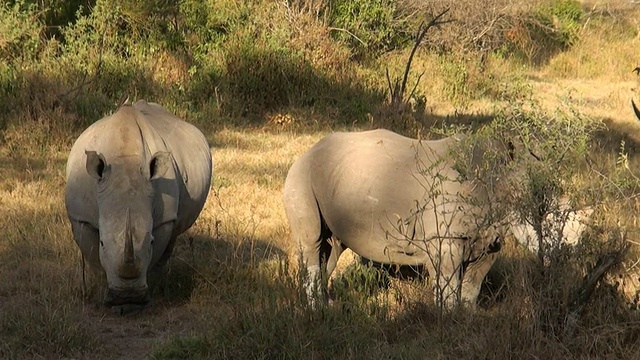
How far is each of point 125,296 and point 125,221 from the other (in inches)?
19.8

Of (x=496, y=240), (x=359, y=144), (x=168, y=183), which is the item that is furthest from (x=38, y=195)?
(x=496, y=240)

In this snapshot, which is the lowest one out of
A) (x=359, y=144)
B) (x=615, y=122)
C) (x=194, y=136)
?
(x=615, y=122)

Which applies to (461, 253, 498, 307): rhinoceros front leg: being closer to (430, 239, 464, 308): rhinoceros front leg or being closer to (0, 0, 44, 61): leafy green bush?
(430, 239, 464, 308): rhinoceros front leg

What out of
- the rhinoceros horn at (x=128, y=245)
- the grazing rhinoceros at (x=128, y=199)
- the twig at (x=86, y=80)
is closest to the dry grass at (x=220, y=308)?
the grazing rhinoceros at (x=128, y=199)

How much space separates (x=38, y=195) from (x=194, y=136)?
215 cm

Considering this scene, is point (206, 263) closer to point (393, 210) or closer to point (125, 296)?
point (125, 296)

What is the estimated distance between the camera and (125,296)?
655 centimetres

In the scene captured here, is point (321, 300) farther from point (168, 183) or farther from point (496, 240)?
point (168, 183)

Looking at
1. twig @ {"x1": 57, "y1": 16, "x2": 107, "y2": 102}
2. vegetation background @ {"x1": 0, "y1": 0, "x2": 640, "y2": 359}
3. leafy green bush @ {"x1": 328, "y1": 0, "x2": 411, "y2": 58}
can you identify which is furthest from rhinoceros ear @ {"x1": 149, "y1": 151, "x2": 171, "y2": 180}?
leafy green bush @ {"x1": 328, "y1": 0, "x2": 411, "y2": 58}

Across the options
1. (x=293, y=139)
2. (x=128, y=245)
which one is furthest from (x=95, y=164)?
(x=293, y=139)

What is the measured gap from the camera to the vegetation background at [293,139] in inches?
221

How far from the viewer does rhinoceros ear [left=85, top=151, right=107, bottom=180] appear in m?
6.50

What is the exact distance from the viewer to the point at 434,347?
552cm

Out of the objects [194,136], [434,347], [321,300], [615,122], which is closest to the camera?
[434,347]
